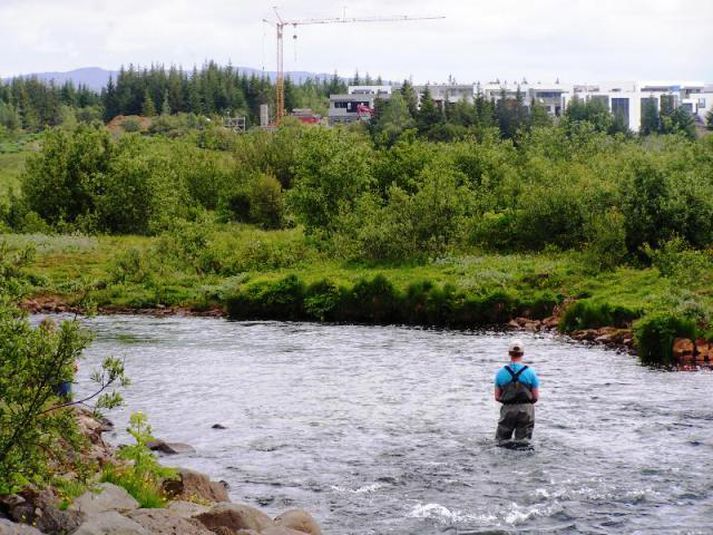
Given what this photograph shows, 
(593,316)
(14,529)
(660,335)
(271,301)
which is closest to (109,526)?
(14,529)

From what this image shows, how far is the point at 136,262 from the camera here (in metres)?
58.9

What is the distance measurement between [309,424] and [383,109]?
13663 cm

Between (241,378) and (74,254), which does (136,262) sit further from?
(241,378)

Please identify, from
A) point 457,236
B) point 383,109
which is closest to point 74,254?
point 457,236

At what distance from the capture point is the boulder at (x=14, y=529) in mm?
14664

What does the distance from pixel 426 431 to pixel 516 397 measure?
3.56 metres

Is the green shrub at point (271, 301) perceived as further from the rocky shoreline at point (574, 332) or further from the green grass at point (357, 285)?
the rocky shoreline at point (574, 332)

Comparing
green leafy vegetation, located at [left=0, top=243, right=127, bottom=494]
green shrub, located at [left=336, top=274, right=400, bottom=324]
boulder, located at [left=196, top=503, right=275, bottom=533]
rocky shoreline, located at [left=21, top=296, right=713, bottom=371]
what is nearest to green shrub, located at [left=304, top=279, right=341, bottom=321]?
green shrub, located at [left=336, top=274, right=400, bottom=324]

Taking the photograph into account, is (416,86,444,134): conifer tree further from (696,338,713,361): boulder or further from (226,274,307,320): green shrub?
(696,338,713,361): boulder

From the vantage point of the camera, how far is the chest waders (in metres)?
24.7

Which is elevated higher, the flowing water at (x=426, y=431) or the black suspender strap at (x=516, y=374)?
the black suspender strap at (x=516, y=374)

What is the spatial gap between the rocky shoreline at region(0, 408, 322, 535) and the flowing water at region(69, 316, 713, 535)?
183cm

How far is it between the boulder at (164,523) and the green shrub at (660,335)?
2410 centimetres

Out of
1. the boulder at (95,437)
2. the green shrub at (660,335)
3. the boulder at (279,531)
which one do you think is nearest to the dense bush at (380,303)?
the green shrub at (660,335)
